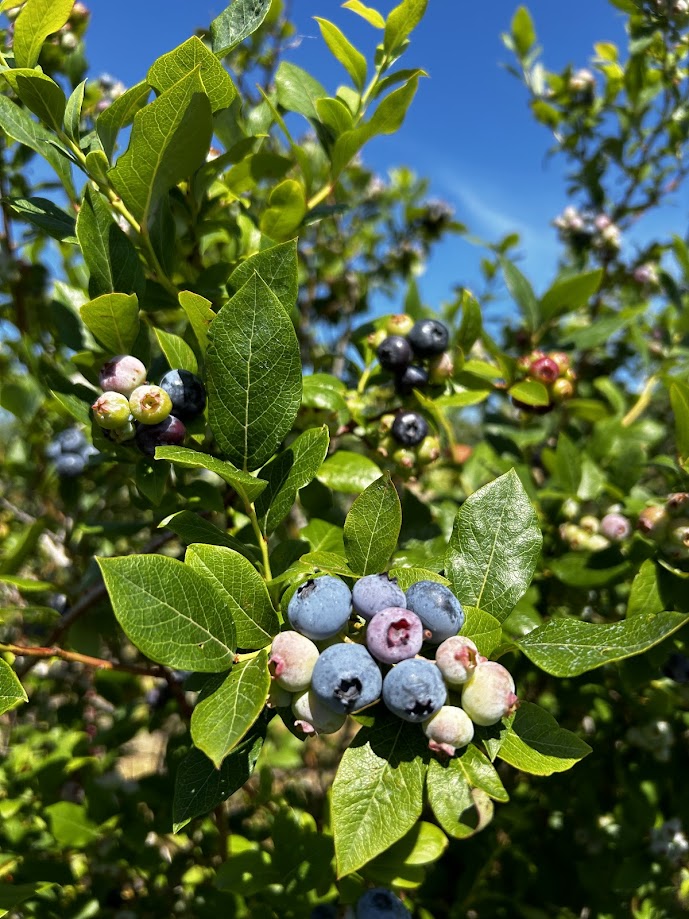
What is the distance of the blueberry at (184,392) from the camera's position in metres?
1.10

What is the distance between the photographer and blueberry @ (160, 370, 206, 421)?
3.62ft

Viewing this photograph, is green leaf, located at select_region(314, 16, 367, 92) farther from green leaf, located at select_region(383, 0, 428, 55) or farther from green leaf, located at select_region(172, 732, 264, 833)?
green leaf, located at select_region(172, 732, 264, 833)

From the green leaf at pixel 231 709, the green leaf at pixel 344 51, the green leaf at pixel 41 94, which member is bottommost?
the green leaf at pixel 231 709

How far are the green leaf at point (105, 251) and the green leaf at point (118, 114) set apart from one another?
0.12 metres

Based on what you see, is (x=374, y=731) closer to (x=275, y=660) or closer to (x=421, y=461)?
(x=275, y=660)

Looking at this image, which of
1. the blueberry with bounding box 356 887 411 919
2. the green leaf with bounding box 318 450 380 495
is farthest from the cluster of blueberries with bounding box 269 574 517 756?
the blueberry with bounding box 356 887 411 919

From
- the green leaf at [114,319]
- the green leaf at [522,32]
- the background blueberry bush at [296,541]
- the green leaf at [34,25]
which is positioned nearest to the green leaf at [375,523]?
the background blueberry bush at [296,541]

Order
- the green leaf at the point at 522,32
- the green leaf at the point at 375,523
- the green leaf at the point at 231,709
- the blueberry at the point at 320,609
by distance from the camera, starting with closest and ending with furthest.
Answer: the green leaf at the point at 231,709 < the blueberry at the point at 320,609 < the green leaf at the point at 375,523 < the green leaf at the point at 522,32

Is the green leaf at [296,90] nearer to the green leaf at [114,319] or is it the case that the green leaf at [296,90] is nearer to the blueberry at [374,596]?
the green leaf at [114,319]

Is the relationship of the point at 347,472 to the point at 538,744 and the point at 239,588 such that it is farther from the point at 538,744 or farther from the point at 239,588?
the point at 538,744

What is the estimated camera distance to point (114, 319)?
109 centimetres

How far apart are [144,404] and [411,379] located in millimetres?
695

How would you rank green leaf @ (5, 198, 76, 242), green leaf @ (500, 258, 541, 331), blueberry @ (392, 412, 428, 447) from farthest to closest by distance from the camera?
green leaf @ (500, 258, 541, 331) → blueberry @ (392, 412, 428, 447) → green leaf @ (5, 198, 76, 242)

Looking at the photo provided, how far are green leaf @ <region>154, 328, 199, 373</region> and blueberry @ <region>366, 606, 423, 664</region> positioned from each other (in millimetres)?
587
